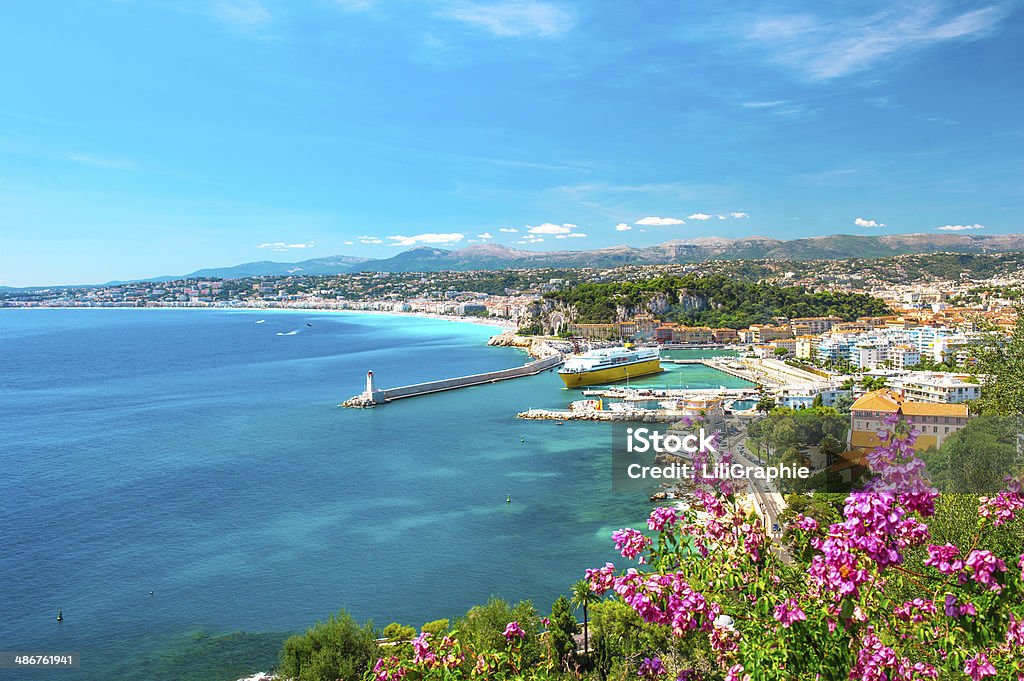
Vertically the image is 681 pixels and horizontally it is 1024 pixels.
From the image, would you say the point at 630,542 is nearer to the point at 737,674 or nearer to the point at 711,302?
the point at 737,674

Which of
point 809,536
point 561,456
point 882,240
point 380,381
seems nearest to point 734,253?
point 882,240

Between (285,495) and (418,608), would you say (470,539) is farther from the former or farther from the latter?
(285,495)

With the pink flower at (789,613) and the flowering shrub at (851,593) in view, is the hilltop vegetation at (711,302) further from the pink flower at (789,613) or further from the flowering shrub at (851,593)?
the pink flower at (789,613)

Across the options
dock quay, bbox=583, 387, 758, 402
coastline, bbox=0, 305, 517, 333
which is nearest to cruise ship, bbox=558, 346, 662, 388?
dock quay, bbox=583, 387, 758, 402

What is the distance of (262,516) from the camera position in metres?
11.0

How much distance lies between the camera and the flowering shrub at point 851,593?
157cm

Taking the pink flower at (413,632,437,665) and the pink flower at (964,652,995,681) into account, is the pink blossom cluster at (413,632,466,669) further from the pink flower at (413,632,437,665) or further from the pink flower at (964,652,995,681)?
the pink flower at (964,652,995,681)

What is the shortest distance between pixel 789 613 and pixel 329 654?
5184mm

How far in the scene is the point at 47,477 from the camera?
520 inches

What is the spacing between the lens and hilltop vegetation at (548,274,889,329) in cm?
4531

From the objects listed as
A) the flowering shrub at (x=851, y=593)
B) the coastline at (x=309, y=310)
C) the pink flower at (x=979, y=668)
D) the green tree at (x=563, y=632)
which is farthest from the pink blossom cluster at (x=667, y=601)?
the coastline at (x=309, y=310)

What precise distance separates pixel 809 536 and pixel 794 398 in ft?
61.3

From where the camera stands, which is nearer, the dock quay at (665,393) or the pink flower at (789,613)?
the pink flower at (789,613)

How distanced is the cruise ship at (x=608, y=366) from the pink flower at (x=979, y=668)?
959 inches
